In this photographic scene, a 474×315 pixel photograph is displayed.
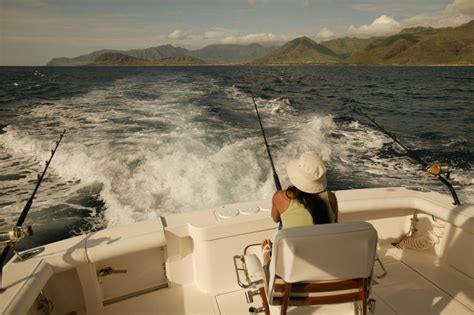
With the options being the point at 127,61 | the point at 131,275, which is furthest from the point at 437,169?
the point at 127,61

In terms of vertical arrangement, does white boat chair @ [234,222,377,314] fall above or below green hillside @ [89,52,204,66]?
below

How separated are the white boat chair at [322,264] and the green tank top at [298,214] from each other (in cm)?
30

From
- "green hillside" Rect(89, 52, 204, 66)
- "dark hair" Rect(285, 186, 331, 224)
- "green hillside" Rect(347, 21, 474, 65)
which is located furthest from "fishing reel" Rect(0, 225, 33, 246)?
"green hillside" Rect(89, 52, 204, 66)

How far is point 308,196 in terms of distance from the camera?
180cm

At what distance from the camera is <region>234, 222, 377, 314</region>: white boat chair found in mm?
1439

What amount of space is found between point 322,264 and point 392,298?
144 cm

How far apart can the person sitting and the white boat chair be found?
28cm

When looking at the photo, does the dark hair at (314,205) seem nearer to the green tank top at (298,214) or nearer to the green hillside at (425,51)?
the green tank top at (298,214)

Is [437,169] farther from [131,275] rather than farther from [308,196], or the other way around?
→ [131,275]

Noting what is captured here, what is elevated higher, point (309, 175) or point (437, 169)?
point (309, 175)

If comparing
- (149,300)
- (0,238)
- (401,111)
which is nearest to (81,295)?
(149,300)

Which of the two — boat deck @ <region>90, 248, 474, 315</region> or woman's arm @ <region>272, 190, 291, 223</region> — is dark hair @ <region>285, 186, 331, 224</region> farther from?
boat deck @ <region>90, 248, 474, 315</region>

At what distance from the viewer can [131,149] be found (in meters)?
7.69

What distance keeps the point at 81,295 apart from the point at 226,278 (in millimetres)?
1150
